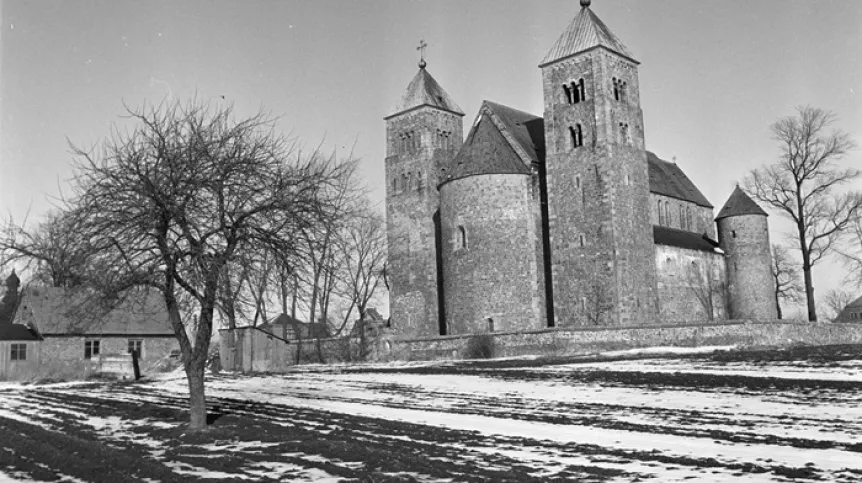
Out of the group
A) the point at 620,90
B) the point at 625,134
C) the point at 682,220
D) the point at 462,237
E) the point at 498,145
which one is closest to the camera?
the point at 625,134

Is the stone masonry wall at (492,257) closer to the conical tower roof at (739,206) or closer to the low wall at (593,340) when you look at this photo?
the low wall at (593,340)

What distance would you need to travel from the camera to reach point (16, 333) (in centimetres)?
4200

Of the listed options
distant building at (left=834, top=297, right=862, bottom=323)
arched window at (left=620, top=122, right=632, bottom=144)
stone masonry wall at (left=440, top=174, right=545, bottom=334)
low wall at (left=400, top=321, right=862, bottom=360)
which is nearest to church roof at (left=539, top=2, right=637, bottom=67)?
arched window at (left=620, top=122, right=632, bottom=144)

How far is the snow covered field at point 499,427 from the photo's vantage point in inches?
426

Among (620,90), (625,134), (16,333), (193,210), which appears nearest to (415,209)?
(625,134)

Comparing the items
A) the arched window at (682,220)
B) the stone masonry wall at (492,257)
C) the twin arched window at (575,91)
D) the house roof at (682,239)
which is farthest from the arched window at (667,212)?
the twin arched window at (575,91)

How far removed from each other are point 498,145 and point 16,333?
28844 millimetres

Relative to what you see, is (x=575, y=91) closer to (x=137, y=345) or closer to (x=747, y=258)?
(x=747, y=258)

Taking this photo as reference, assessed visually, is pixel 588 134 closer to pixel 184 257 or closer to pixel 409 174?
pixel 409 174

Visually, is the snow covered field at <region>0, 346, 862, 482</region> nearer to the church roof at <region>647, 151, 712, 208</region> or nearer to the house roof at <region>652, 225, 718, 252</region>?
the house roof at <region>652, 225, 718, 252</region>

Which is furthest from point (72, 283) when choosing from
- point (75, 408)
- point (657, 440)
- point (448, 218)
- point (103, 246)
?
point (448, 218)

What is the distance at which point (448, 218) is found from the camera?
50.2 m

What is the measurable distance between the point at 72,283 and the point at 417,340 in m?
28.2

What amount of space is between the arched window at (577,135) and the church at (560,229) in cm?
6
